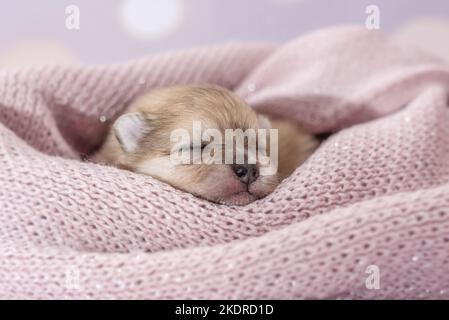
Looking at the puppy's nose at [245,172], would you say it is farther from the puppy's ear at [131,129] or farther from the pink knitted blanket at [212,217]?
the puppy's ear at [131,129]

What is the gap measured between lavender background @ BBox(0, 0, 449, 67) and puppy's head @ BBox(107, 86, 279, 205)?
4.38ft

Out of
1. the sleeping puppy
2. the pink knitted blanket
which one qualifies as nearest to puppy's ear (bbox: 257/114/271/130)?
the sleeping puppy

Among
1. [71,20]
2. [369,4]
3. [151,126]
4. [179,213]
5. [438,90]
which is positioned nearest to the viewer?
[179,213]

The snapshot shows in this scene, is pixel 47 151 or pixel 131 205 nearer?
pixel 131 205

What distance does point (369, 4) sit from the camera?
289cm

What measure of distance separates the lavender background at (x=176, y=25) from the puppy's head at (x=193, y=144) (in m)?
1.34

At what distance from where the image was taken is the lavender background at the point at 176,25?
9.18 feet

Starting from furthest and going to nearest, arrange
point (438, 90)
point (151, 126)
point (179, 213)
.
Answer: point (438, 90) < point (151, 126) < point (179, 213)

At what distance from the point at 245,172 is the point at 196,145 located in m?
0.16

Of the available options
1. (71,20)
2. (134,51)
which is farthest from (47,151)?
(134,51)

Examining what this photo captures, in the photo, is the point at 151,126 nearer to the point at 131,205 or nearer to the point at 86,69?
the point at 131,205

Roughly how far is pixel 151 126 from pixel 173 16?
148 centimetres

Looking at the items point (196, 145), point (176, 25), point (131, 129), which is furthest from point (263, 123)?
point (176, 25)

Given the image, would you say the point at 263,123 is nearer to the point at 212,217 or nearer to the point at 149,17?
the point at 212,217
